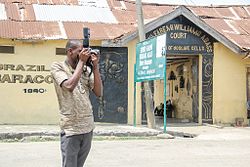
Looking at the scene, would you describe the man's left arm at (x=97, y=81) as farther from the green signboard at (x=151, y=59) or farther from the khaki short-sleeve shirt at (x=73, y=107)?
the green signboard at (x=151, y=59)

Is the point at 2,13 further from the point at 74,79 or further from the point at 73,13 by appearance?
the point at 74,79

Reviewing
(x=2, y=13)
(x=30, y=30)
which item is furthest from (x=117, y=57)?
(x=2, y=13)

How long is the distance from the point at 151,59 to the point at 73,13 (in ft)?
14.3

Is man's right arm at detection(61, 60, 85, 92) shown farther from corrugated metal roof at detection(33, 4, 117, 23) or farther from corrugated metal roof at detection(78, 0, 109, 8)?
corrugated metal roof at detection(78, 0, 109, 8)

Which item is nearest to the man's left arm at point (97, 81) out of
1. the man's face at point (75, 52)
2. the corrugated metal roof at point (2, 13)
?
the man's face at point (75, 52)

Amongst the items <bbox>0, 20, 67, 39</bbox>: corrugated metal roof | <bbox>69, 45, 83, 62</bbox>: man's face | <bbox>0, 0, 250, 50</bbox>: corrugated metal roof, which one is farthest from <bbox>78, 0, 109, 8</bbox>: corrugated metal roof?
<bbox>69, 45, 83, 62</bbox>: man's face

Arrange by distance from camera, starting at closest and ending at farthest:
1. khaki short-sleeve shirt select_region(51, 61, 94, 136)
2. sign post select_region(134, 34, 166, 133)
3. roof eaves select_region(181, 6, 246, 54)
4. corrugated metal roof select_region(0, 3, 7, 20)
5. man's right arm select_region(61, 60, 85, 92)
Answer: man's right arm select_region(61, 60, 85, 92), khaki short-sleeve shirt select_region(51, 61, 94, 136), sign post select_region(134, 34, 166, 133), corrugated metal roof select_region(0, 3, 7, 20), roof eaves select_region(181, 6, 246, 54)

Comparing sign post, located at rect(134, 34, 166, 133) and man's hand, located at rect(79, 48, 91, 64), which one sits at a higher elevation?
sign post, located at rect(134, 34, 166, 133)

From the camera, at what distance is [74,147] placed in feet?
12.6

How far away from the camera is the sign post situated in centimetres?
1286

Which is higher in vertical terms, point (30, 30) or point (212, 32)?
point (212, 32)

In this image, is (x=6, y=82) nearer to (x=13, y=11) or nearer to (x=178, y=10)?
(x=13, y=11)

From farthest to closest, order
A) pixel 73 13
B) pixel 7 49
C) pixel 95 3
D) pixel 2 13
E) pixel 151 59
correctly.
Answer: pixel 95 3, pixel 73 13, pixel 2 13, pixel 7 49, pixel 151 59

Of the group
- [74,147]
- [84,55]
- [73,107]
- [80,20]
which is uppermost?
[80,20]
